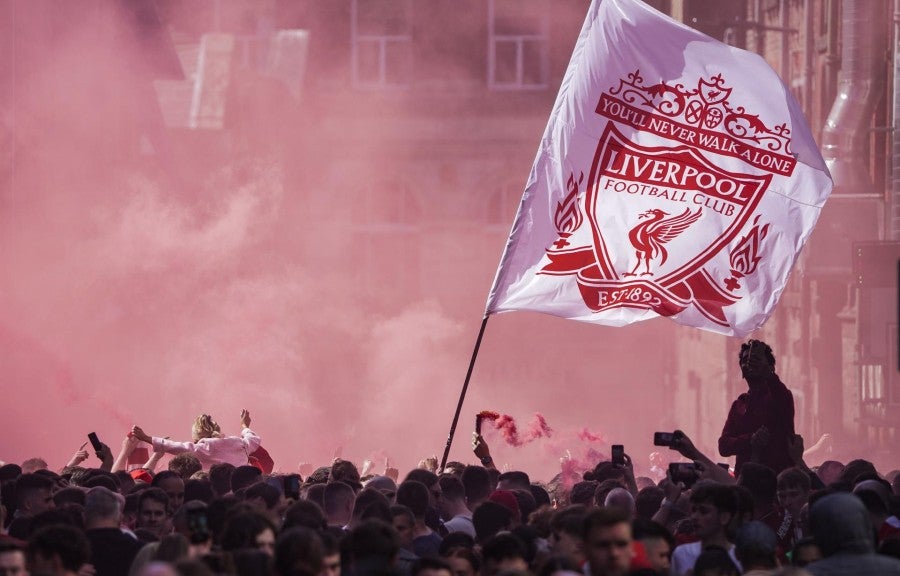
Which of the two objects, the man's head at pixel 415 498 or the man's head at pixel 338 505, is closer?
the man's head at pixel 415 498

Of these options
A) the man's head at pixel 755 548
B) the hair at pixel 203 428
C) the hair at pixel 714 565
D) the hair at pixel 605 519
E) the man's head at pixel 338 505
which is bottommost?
the hair at pixel 714 565

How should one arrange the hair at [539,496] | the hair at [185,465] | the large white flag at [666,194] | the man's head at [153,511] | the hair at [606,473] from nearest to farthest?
the man's head at [153,511] < the hair at [539,496] < the hair at [606,473] < the hair at [185,465] < the large white flag at [666,194]

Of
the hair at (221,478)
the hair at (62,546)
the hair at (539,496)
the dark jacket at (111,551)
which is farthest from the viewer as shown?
the hair at (221,478)

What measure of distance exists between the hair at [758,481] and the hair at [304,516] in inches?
83.0

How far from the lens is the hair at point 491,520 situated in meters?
7.20

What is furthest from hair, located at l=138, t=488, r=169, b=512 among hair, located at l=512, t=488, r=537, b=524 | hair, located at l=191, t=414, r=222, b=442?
hair, located at l=191, t=414, r=222, b=442

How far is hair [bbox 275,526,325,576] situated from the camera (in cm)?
523

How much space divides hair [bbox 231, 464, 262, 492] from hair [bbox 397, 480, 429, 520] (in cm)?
156

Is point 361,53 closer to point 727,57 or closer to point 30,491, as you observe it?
point 727,57

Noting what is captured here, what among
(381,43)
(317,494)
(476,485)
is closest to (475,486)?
(476,485)

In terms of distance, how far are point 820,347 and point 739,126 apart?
11.6 meters

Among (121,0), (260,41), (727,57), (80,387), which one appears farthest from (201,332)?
(727,57)

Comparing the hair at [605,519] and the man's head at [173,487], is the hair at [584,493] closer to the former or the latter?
the man's head at [173,487]

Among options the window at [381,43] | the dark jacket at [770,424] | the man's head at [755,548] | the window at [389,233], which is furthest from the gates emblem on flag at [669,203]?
the window at [381,43]
